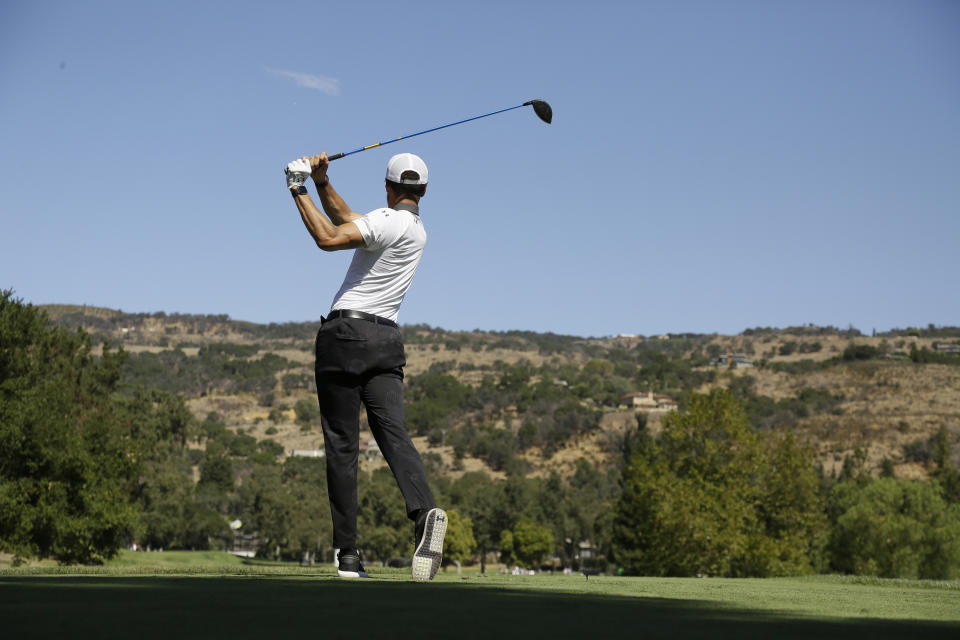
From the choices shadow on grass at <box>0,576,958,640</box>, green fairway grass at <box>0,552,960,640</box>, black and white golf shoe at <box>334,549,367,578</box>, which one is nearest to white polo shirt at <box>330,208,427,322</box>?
black and white golf shoe at <box>334,549,367,578</box>

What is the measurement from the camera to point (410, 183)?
7.14m

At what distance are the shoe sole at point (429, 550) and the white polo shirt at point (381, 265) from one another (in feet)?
4.57

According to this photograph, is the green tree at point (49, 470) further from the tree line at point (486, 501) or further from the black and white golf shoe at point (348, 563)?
the black and white golf shoe at point (348, 563)

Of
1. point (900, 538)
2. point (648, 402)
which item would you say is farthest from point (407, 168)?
point (648, 402)

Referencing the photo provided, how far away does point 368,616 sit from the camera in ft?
12.0

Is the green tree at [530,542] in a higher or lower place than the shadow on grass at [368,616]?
lower

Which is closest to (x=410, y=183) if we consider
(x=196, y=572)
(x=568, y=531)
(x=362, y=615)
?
(x=196, y=572)

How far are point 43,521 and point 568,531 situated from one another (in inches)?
2785

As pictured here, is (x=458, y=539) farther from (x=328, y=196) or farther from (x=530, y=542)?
(x=328, y=196)

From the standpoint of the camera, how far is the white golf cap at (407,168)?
7.14 meters

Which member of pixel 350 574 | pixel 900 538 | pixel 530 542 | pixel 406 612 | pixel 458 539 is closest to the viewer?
pixel 406 612

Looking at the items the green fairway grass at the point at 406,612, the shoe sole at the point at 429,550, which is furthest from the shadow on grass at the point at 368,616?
the shoe sole at the point at 429,550

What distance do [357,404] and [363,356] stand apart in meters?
0.37

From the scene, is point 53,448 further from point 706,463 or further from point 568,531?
point 568,531
